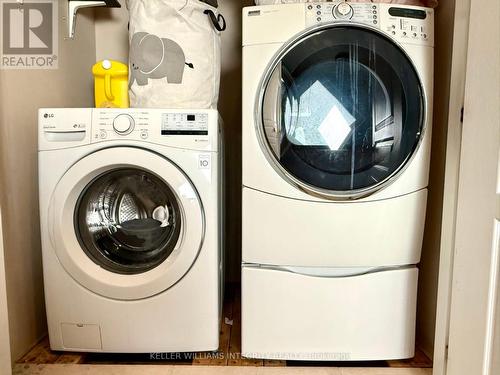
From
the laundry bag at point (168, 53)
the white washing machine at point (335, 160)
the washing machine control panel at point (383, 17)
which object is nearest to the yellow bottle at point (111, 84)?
the laundry bag at point (168, 53)

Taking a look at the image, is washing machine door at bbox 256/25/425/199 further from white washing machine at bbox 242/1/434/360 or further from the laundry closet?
the laundry closet

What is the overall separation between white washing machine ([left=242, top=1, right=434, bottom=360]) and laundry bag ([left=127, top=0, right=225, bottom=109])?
0.73ft

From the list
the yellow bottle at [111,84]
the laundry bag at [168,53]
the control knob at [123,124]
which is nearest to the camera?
the control knob at [123,124]

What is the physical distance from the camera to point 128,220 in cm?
128

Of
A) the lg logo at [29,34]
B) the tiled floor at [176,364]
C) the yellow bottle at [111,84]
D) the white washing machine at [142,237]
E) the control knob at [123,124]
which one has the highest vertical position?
the lg logo at [29,34]

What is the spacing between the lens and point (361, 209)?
3.68 feet

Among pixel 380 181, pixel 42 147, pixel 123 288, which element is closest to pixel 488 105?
pixel 380 181

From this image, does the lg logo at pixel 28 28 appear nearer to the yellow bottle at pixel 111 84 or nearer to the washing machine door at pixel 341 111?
the yellow bottle at pixel 111 84

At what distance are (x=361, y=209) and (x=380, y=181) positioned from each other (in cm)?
10

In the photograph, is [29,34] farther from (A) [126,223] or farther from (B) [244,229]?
(B) [244,229]

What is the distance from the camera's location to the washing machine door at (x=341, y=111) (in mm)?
1086

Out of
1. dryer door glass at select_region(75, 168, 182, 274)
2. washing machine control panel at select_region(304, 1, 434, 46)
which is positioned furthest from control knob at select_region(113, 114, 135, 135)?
washing machine control panel at select_region(304, 1, 434, 46)

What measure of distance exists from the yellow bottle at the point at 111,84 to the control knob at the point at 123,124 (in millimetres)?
306

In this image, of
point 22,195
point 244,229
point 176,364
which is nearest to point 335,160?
point 244,229
